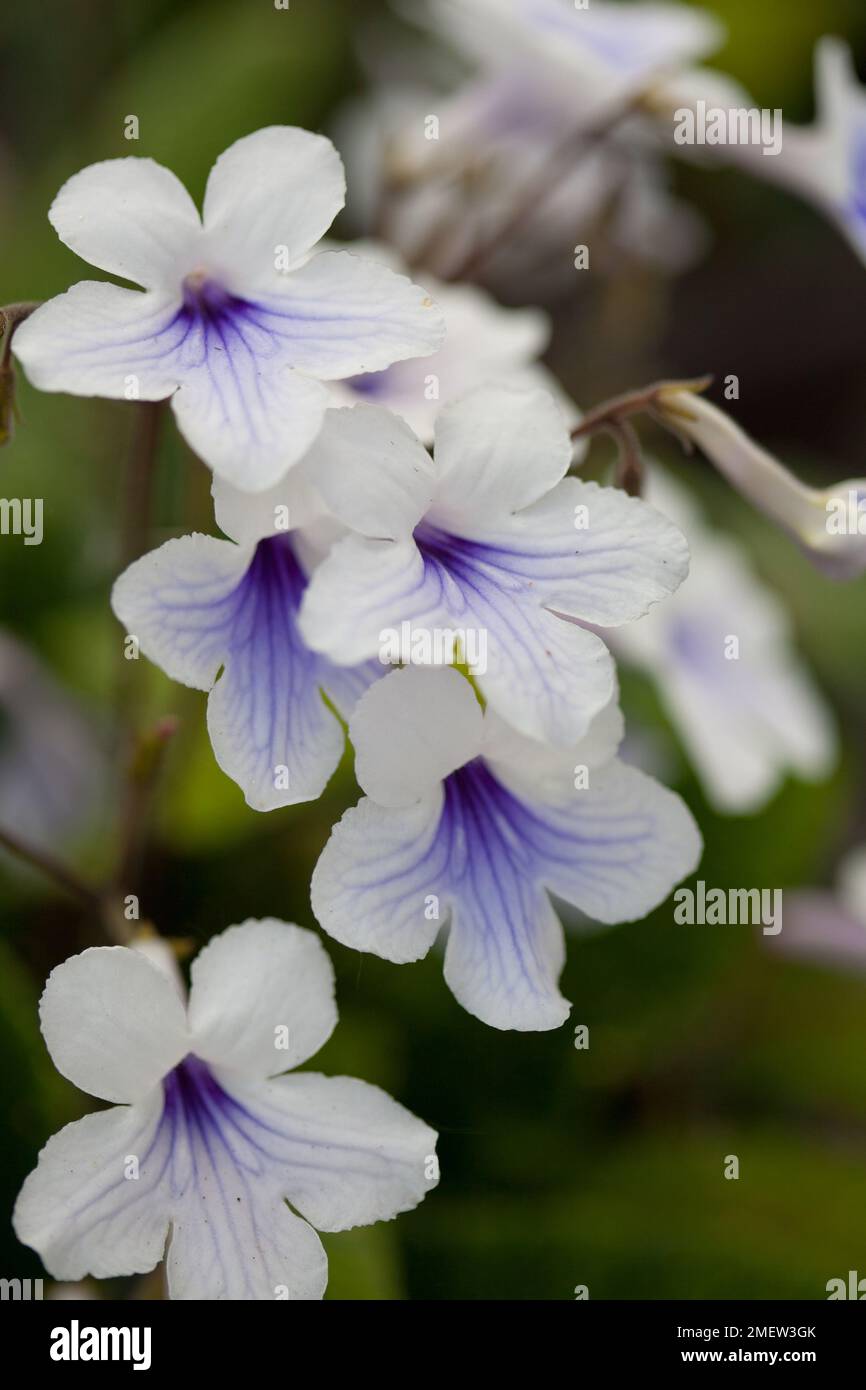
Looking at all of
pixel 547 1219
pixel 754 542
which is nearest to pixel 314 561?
pixel 547 1219

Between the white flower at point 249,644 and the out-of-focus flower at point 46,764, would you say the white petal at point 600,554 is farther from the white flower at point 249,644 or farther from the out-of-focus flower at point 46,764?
the out-of-focus flower at point 46,764

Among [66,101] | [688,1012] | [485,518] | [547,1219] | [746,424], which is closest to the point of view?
[485,518]

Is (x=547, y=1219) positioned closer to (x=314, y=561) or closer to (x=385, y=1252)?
(x=385, y=1252)

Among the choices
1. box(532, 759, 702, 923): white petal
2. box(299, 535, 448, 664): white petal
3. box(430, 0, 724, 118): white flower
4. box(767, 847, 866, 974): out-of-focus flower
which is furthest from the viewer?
box(767, 847, 866, 974): out-of-focus flower

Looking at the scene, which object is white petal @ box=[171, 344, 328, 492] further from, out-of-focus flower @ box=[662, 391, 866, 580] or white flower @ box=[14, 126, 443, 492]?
out-of-focus flower @ box=[662, 391, 866, 580]

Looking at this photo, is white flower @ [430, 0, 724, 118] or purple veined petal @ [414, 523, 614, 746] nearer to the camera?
purple veined petal @ [414, 523, 614, 746]

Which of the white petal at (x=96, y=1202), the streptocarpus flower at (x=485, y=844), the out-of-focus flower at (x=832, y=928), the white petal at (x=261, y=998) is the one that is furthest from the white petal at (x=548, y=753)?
the out-of-focus flower at (x=832, y=928)

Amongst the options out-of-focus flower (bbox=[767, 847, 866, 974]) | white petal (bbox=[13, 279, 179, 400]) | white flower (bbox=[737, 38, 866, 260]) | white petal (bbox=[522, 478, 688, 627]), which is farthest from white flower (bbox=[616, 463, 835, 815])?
white petal (bbox=[13, 279, 179, 400])
